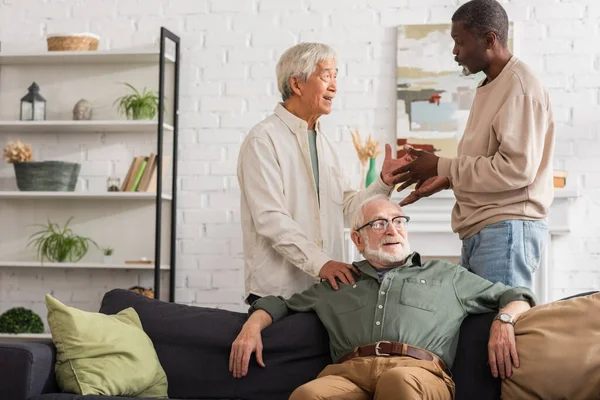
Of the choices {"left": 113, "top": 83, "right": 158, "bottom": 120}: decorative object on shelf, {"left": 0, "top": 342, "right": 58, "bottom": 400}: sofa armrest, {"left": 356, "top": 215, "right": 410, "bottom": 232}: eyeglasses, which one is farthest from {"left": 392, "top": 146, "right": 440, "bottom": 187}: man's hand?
{"left": 113, "top": 83, "right": 158, "bottom": 120}: decorative object on shelf

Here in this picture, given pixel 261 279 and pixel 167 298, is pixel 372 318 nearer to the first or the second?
pixel 261 279

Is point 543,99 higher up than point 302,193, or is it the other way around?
point 543,99

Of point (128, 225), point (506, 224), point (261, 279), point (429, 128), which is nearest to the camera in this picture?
point (506, 224)

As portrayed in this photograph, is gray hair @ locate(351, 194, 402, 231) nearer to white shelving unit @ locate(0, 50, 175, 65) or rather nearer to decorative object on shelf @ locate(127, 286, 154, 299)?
decorative object on shelf @ locate(127, 286, 154, 299)

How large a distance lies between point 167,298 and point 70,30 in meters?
1.83

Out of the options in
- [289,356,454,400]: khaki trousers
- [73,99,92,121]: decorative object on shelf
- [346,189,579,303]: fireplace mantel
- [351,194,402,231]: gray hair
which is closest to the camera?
[289,356,454,400]: khaki trousers

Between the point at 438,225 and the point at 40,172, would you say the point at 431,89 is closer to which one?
the point at 438,225

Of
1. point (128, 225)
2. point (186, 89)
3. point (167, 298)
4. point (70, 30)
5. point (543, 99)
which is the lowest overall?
point (167, 298)

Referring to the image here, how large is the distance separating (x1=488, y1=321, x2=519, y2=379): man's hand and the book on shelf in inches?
120

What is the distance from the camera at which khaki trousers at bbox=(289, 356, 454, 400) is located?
8.44ft

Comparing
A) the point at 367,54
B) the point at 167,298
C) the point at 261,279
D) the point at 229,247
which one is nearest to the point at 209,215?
the point at 229,247

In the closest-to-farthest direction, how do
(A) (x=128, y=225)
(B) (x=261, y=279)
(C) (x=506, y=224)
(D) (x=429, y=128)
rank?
(C) (x=506, y=224)
(B) (x=261, y=279)
(D) (x=429, y=128)
(A) (x=128, y=225)

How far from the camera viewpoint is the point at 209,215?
17.9ft

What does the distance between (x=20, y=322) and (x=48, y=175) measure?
904 mm
